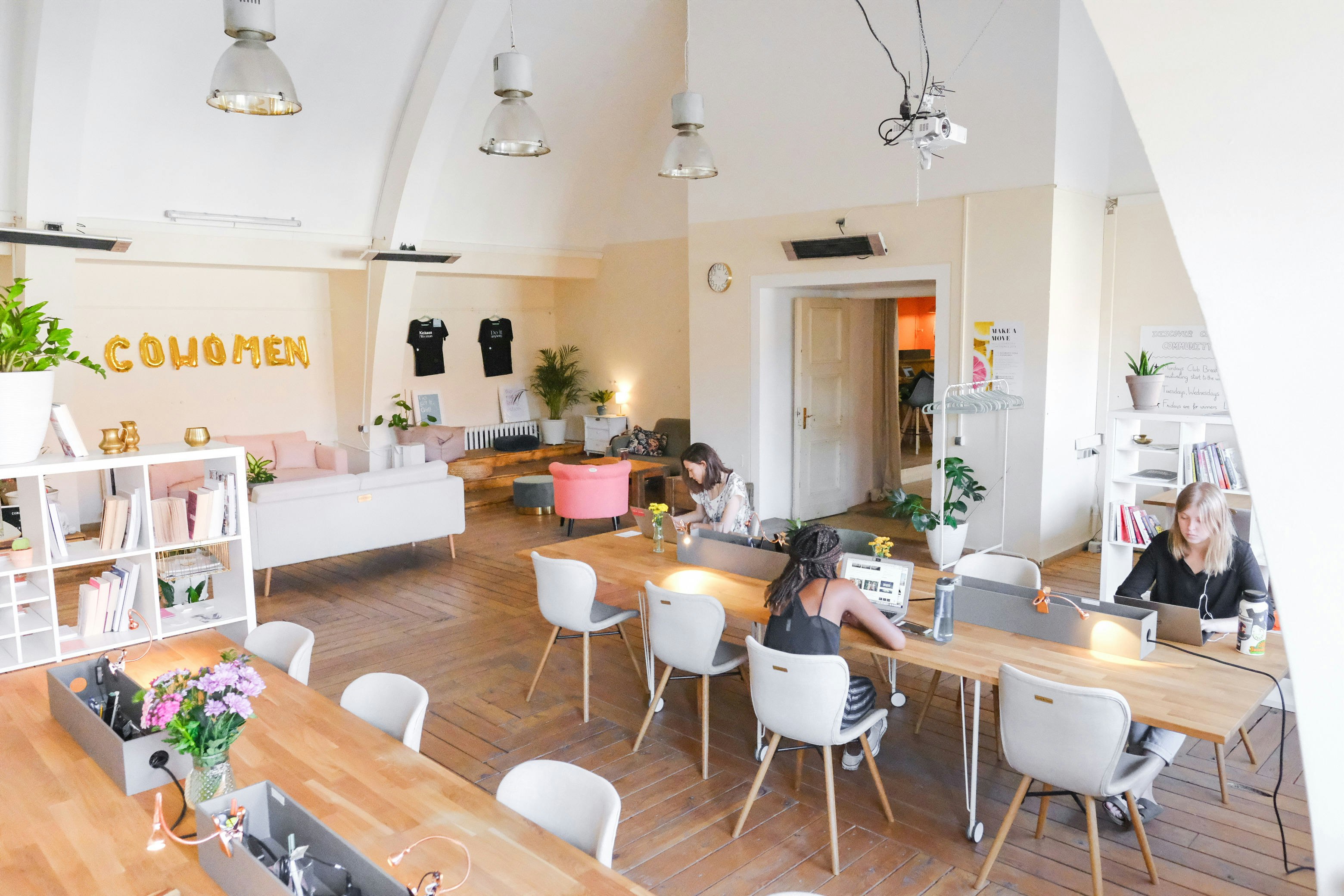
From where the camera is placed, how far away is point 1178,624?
11.9ft

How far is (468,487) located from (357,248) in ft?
9.80

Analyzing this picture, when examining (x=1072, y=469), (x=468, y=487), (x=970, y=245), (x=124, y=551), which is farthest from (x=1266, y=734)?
(x=468, y=487)

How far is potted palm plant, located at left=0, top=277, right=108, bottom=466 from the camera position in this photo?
12.1ft

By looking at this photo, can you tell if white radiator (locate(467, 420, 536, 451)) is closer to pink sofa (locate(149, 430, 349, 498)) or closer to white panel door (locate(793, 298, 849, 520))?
pink sofa (locate(149, 430, 349, 498))

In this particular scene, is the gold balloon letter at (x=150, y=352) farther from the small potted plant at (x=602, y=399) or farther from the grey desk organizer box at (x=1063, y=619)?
A: the grey desk organizer box at (x=1063, y=619)

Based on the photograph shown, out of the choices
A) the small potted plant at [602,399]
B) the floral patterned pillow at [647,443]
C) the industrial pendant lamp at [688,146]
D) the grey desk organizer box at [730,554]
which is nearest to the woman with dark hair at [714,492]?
the grey desk organizer box at [730,554]

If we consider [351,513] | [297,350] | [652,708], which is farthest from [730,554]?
[297,350]

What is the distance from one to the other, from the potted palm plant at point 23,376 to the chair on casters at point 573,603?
2269mm

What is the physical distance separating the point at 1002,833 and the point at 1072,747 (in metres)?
0.48

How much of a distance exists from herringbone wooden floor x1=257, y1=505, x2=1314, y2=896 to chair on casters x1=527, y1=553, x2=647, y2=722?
382 mm

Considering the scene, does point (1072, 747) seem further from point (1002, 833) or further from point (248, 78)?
point (248, 78)

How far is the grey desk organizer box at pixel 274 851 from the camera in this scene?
204 cm

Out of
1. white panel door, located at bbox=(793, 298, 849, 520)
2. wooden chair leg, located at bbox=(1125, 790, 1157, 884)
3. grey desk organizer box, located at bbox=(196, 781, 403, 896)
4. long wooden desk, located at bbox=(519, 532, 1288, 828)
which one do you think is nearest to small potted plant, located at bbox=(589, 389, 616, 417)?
white panel door, located at bbox=(793, 298, 849, 520)

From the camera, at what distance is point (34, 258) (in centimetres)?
787
